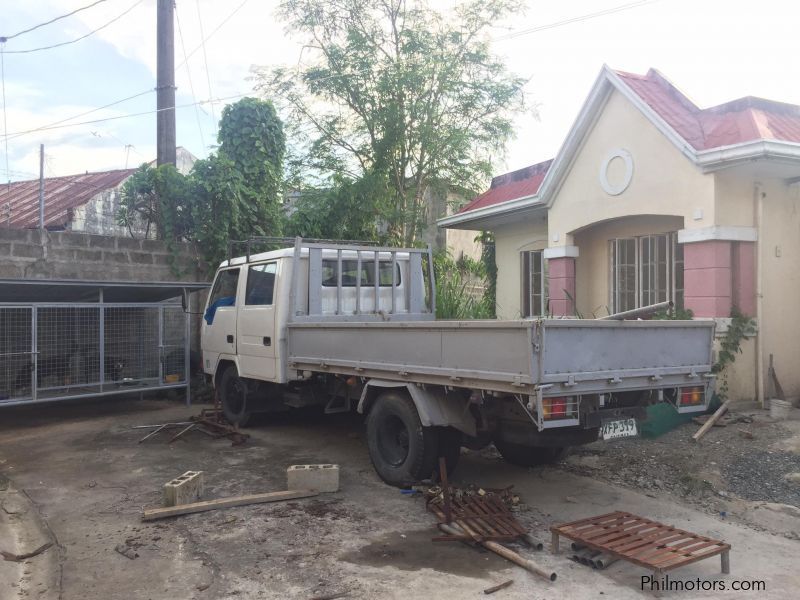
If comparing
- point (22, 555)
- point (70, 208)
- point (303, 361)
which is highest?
point (70, 208)

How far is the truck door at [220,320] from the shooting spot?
28.0 ft

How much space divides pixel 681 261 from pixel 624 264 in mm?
1049

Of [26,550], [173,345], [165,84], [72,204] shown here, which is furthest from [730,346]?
[72,204]

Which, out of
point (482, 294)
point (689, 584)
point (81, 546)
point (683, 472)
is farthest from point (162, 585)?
point (482, 294)

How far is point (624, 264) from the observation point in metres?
9.88

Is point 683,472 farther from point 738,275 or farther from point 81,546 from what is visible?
point 81,546

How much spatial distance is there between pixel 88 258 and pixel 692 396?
30.3 ft

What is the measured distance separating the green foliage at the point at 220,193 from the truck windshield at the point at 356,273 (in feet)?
15.9

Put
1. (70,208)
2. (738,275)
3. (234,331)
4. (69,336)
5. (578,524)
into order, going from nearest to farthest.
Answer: (578,524) → (738,275) → (234,331) → (69,336) → (70,208)

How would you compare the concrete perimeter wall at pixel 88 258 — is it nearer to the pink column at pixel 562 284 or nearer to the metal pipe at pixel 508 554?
the pink column at pixel 562 284

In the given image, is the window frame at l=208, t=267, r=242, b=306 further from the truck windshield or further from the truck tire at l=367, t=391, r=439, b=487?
the truck tire at l=367, t=391, r=439, b=487

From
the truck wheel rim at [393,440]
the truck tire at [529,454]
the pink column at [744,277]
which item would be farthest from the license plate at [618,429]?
the pink column at [744,277]

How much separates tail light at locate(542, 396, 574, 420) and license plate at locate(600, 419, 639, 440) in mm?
619

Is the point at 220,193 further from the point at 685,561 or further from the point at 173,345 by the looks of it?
the point at 685,561
